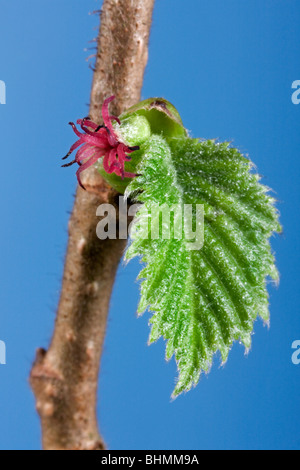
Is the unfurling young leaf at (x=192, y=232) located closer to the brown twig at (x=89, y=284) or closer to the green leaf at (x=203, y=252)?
the green leaf at (x=203, y=252)

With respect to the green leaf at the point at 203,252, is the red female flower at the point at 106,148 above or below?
above

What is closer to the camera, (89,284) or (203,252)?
(203,252)

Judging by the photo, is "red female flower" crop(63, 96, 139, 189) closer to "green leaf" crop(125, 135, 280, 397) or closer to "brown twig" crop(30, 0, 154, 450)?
"green leaf" crop(125, 135, 280, 397)

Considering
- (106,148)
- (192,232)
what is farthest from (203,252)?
(106,148)

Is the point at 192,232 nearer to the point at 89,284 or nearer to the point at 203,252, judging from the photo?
the point at 203,252

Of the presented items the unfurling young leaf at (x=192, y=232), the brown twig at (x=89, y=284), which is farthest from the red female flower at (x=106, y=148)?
the brown twig at (x=89, y=284)

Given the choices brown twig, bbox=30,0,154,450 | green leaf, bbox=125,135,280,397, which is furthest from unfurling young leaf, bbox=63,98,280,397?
brown twig, bbox=30,0,154,450
